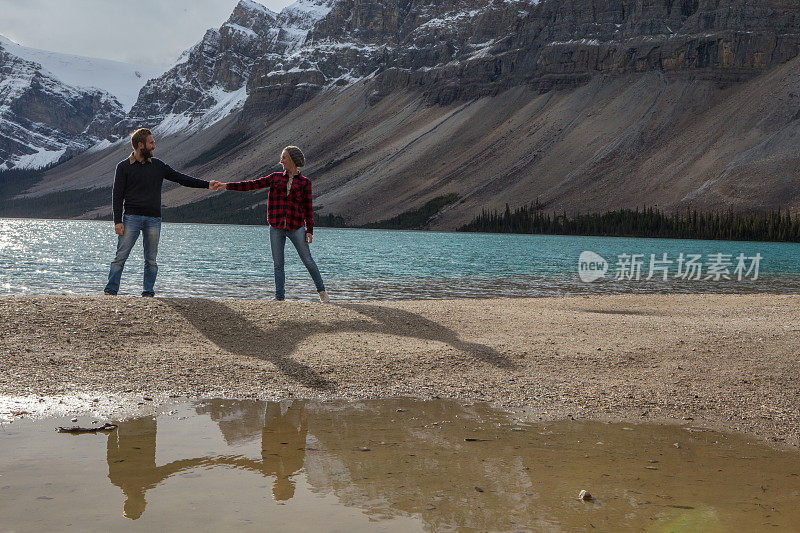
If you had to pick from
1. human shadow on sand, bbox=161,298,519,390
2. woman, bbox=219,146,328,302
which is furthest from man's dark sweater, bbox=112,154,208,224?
human shadow on sand, bbox=161,298,519,390

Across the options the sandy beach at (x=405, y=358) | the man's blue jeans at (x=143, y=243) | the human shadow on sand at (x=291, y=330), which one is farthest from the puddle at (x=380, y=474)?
the man's blue jeans at (x=143, y=243)

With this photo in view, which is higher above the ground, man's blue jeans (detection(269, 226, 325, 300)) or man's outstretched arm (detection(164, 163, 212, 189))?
man's outstretched arm (detection(164, 163, 212, 189))

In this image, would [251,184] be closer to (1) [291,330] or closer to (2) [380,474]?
(1) [291,330]

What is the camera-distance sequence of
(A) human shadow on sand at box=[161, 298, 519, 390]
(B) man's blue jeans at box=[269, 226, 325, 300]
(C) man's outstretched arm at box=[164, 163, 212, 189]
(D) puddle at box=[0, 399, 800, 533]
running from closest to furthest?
(D) puddle at box=[0, 399, 800, 533]
(A) human shadow on sand at box=[161, 298, 519, 390]
(C) man's outstretched arm at box=[164, 163, 212, 189]
(B) man's blue jeans at box=[269, 226, 325, 300]

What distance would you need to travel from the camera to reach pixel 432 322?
12.7 meters

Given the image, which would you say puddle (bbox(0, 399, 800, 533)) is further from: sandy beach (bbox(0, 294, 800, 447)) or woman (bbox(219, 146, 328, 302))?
woman (bbox(219, 146, 328, 302))

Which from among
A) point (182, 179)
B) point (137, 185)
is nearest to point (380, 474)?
point (137, 185)

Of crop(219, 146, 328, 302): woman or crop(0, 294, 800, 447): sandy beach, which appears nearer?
crop(0, 294, 800, 447): sandy beach

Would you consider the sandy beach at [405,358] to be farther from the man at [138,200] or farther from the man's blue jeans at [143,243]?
the man at [138,200]

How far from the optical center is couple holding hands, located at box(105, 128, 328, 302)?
12.9m

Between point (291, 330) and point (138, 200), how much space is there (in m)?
4.34

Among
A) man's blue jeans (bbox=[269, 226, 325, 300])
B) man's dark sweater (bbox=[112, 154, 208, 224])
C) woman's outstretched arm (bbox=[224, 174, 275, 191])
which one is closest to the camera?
man's dark sweater (bbox=[112, 154, 208, 224])

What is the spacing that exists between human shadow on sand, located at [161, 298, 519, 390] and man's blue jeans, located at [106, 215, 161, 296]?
1.62 m

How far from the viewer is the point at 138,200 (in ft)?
42.9
